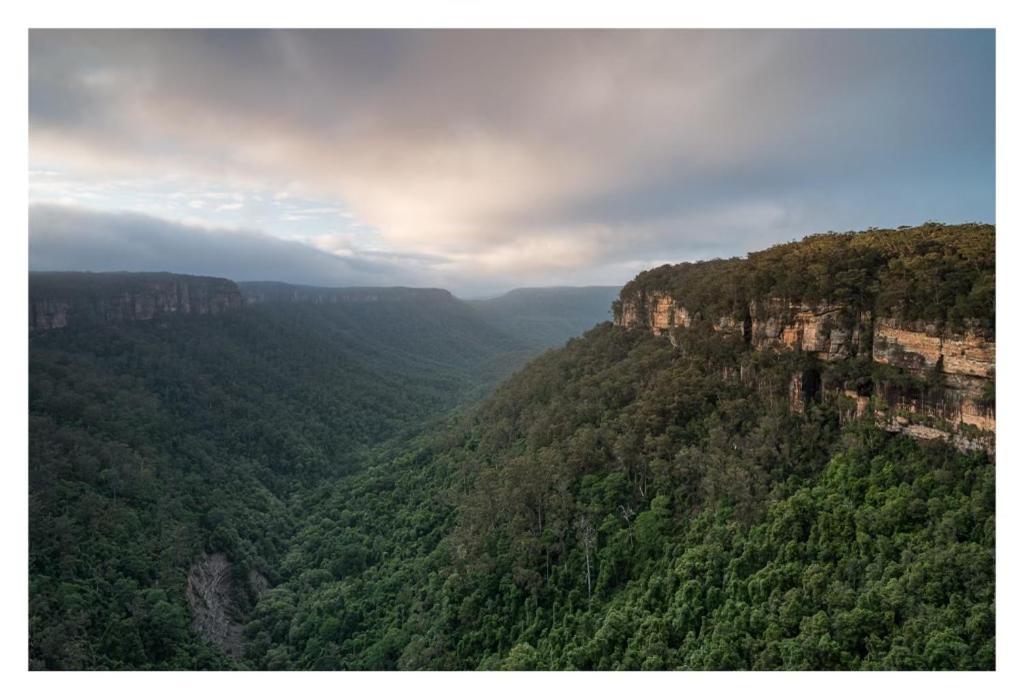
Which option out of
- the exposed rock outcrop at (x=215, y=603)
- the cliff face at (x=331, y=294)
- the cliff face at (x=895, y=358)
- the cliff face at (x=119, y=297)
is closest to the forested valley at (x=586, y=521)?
the exposed rock outcrop at (x=215, y=603)

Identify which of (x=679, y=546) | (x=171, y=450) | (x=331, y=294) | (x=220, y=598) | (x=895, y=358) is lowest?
(x=220, y=598)

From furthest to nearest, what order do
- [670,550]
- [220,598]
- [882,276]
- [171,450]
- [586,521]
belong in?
[171,450], [220,598], [586,521], [882,276], [670,550]

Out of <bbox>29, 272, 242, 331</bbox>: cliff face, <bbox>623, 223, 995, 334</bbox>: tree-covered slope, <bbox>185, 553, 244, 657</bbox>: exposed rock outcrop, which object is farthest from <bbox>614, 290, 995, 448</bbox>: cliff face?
<bbox>29, 272, 242, 331</bbox>: cliff face

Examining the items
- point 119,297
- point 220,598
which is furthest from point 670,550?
point 119,297

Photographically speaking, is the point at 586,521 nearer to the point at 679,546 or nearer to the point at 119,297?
the point at 679,546

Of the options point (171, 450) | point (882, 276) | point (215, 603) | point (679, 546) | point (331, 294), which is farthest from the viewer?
point (331, 294)

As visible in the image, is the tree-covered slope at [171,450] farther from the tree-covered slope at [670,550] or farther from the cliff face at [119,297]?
the tree-covered slope at [670,550]
